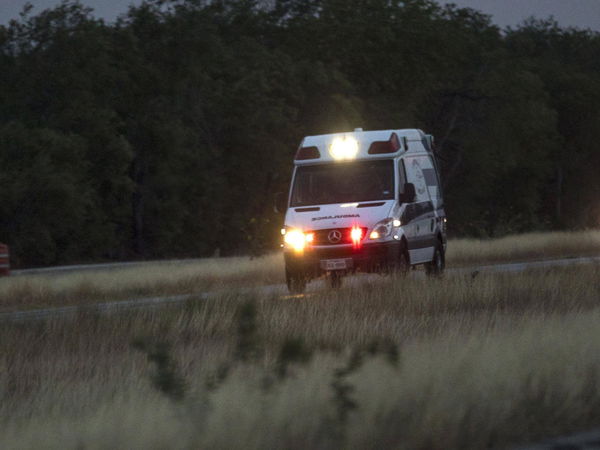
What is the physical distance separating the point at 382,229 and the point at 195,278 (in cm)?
602

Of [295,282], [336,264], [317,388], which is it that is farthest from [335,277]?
[317,388]

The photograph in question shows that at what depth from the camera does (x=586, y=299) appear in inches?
570

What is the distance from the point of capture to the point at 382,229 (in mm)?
19016

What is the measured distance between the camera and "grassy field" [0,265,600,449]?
256 inches

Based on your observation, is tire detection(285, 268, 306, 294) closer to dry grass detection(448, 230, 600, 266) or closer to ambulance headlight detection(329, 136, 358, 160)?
ambulance headlight detection(329, 136, 358, 160)

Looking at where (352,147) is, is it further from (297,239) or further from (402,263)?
(402,263)

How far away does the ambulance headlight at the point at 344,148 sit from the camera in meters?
20.1

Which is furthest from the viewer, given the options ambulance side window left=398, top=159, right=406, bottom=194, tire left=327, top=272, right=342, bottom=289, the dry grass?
the dry grass

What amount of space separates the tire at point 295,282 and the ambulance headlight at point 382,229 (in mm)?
1270

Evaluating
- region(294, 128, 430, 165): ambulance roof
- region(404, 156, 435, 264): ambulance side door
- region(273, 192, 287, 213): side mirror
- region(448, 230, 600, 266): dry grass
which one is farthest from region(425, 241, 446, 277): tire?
region(448, 230, 600, 266): dry grass

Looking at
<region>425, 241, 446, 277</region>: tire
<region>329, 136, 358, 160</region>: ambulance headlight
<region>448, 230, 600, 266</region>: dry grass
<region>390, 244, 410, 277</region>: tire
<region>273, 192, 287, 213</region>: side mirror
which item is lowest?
<region>448, 230, 600, 266</region>: dry grass

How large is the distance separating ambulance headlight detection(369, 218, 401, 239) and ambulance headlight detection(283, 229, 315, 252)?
3.21ft

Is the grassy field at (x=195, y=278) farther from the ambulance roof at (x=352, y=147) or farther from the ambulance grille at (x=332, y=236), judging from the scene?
the ambulance roof at (x=352, y=147)

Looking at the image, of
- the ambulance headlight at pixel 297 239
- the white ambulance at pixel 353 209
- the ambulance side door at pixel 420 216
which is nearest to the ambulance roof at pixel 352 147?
the white ambulance at pixel 353 209
